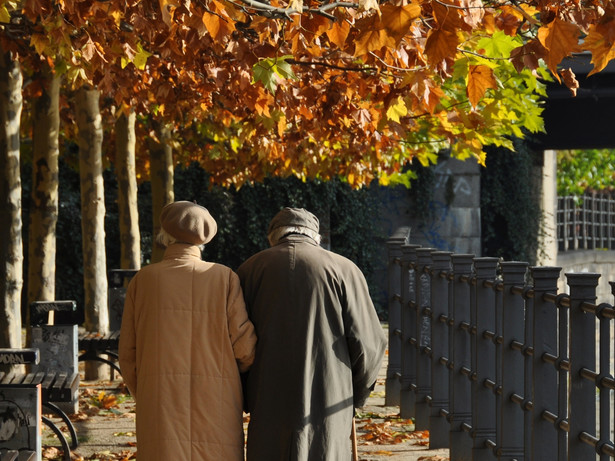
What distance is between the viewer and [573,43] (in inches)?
152

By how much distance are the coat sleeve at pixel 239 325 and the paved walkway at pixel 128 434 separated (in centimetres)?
260

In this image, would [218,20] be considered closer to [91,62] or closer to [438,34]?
[438,34]

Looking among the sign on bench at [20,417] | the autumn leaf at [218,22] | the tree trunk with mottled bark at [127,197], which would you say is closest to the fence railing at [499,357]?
the autumn leaf at [218,22]

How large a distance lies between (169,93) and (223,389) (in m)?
4.87

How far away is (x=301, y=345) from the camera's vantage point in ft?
16.7

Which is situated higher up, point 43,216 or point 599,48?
point 599,48

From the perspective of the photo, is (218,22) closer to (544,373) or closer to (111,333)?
(544,373)

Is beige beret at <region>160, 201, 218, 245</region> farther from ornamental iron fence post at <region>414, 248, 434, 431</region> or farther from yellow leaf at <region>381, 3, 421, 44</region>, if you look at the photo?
ornamental iron fence post at <region>414, 248, 434, 431</region>

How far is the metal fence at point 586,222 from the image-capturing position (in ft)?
103

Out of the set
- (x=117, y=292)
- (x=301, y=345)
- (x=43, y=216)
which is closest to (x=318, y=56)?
(x=301, y=345)

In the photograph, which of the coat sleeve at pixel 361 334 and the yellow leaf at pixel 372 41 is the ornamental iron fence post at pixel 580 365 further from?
the yellow leaf at pixel 372 41

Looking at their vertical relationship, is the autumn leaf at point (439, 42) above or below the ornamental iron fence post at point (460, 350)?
above

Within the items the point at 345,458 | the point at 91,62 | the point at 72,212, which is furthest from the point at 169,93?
the point at 72,212

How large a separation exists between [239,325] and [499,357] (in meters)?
2.08
